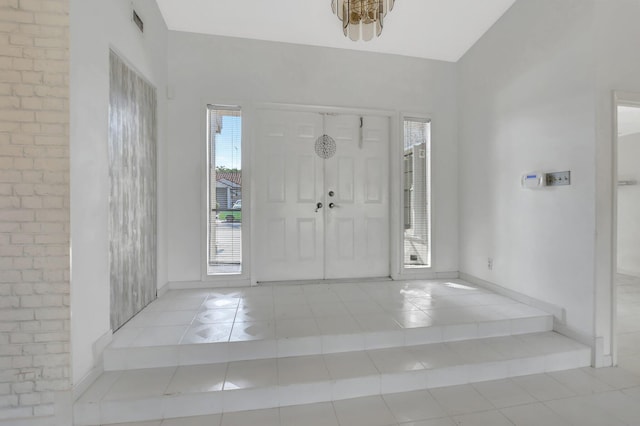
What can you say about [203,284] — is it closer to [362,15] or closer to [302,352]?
[302,352]

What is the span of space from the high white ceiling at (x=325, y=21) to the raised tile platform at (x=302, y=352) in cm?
289

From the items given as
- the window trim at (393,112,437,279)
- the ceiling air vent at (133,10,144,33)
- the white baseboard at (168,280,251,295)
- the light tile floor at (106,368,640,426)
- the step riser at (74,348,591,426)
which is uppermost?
the ceiling air vent at (133,10,144,33)

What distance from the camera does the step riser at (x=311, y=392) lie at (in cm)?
155

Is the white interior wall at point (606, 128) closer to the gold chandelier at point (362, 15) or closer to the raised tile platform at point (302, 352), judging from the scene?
the raised tile platform at point (302, 352)

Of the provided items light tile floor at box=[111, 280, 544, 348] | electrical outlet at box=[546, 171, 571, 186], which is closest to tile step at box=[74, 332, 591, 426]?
light tile floor at box=[111, 280, 544, 348]

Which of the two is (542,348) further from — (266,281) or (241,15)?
(241,15)

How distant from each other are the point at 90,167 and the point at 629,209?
710 centimetres

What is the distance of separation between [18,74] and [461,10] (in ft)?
12.0

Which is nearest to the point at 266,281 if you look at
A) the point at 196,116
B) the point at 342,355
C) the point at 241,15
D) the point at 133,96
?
the point at 342,355

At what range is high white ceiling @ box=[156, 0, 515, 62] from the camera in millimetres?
2797

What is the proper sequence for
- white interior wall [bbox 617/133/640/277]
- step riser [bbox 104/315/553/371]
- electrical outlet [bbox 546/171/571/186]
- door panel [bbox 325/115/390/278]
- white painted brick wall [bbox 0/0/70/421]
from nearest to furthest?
white painted brick wall [bbox 0/0/70/421] < step riser [bbox 104/315/553/371] < electrical outlet [bbox 546/171/571/186] < door panel [bbox 325/115/390/278] < white interior wall [bbox 617/133/640/277]

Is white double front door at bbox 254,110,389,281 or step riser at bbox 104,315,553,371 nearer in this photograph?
step riser at bbox 104,315,553,371

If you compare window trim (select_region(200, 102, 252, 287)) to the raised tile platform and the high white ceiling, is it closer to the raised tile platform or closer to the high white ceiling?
the raised tile platform

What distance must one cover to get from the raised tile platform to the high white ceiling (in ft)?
9.47
